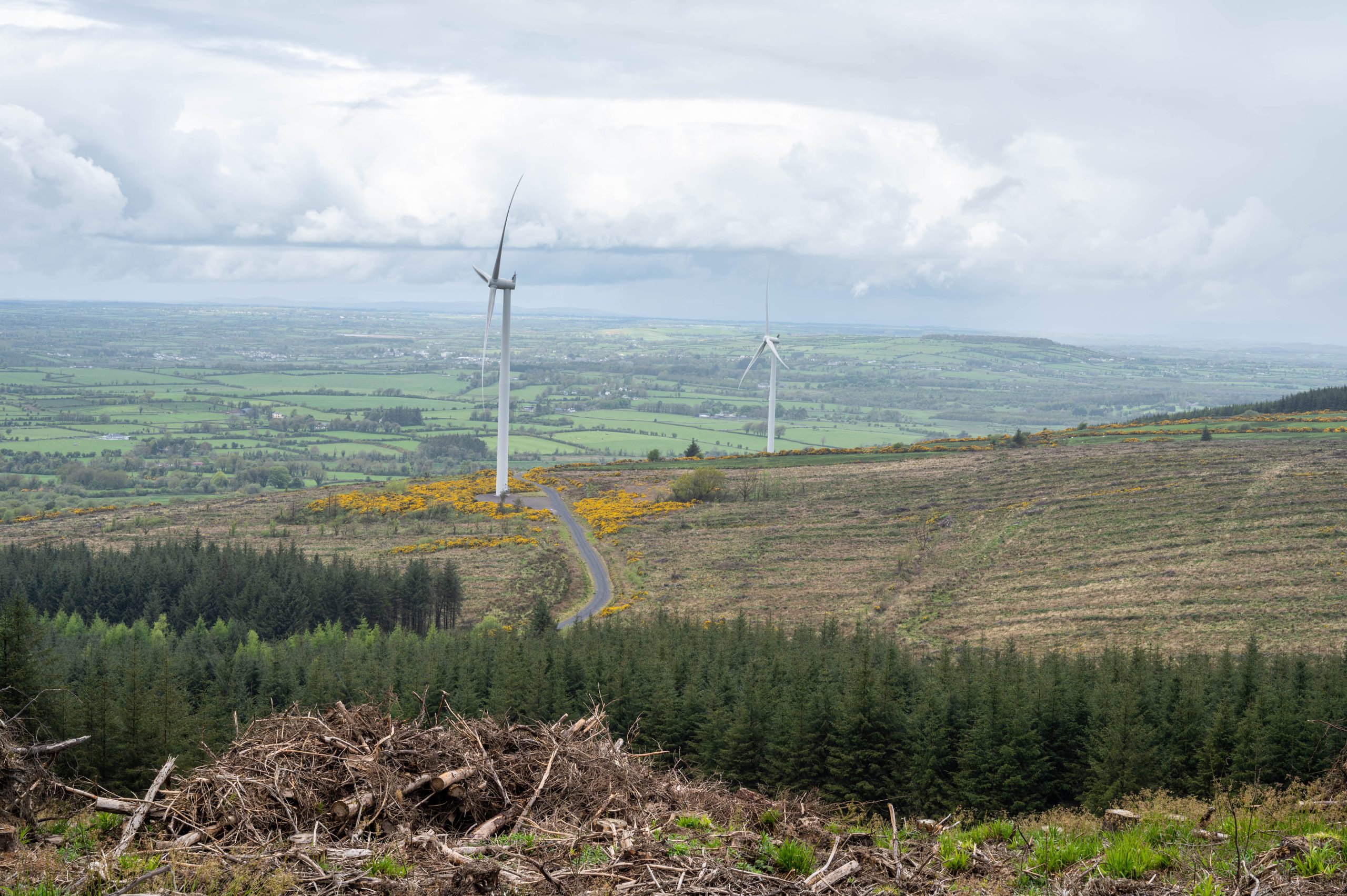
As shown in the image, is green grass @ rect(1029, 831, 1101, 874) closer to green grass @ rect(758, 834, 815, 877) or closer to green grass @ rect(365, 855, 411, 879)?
green grass @ rect(758, 834, 815, 877)

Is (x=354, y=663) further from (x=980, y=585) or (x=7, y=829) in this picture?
(x=980, y=585)

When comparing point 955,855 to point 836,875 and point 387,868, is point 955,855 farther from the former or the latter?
point 387,868

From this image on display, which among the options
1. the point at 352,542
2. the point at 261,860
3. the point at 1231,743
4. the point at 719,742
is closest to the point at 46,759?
the point at 261,860

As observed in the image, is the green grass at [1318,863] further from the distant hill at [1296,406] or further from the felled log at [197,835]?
the distant hill at [1296,406]

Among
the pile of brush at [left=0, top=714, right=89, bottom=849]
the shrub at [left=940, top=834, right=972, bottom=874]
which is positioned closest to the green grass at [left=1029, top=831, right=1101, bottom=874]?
the shrub at [left=940, top=834, right=972, bottom=874]

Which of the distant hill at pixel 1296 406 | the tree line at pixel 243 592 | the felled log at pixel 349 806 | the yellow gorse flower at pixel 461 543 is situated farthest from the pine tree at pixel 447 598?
the distant hill at pixel 1296 406

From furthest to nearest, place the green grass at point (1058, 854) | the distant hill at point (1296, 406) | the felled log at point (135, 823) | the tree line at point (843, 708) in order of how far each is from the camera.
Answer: the distant hill at point (1296, 406) → the tree line at point (843, 708) → the green grass at point (1058, 854) → the felled log at point (135, 823)
